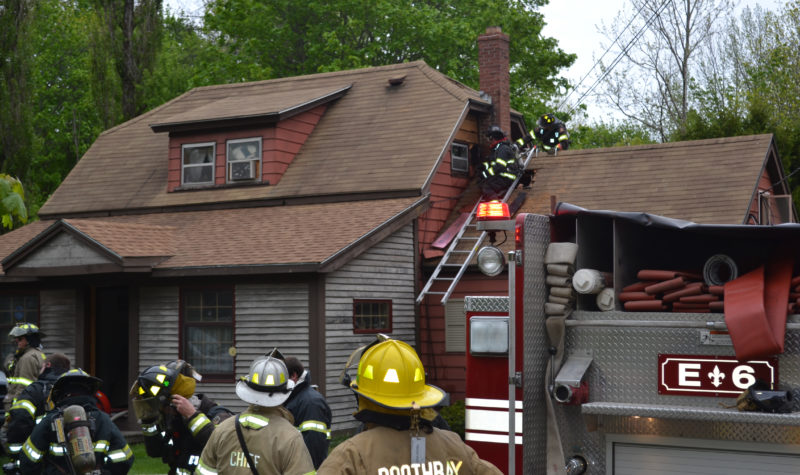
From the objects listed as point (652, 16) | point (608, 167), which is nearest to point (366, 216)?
point (608, 167)

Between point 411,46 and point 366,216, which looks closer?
point 366,216

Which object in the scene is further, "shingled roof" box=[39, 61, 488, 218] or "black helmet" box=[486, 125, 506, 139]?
"black helmet" box=[486, 125, 506, 139]

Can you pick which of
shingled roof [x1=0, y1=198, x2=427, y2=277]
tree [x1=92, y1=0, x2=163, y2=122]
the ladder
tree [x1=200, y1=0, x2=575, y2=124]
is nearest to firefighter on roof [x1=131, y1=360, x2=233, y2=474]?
shingled roof [x1=0, y1=198, x2=427, y2=277]

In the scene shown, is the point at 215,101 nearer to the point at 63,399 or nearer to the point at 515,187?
the point at 515,187

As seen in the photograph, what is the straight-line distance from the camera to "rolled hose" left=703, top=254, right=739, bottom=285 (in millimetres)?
6078

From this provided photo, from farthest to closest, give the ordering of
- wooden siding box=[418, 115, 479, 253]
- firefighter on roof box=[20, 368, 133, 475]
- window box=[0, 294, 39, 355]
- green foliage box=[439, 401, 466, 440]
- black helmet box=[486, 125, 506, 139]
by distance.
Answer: black helmet box=[486, 125, 506, 139] → window box=[0, 294, 39, 355] → wooden siding box=[418, 115, 479, 253] → green foliage box=[439, 401, 466, 440] → firefighter on roof box=[20, 368, 133, 475]

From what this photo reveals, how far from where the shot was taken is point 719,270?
6.16m

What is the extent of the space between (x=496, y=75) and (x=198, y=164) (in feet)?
21.1

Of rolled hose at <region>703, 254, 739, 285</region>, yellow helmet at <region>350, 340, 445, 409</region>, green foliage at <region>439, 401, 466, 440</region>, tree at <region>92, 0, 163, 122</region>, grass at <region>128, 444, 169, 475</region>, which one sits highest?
tree at <region>92, 0, 163, 122</region>

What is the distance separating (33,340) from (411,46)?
2337 cm

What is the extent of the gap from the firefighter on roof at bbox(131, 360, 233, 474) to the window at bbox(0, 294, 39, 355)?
45.2 feet

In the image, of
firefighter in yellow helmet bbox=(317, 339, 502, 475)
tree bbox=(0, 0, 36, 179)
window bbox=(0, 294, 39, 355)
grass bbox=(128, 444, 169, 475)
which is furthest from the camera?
tree bbox=(0, 0, 36, 179)

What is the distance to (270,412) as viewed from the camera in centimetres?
627

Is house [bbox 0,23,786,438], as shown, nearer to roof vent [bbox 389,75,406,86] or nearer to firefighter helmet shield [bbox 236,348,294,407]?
roof vent [bbox 389,75,406,86]
